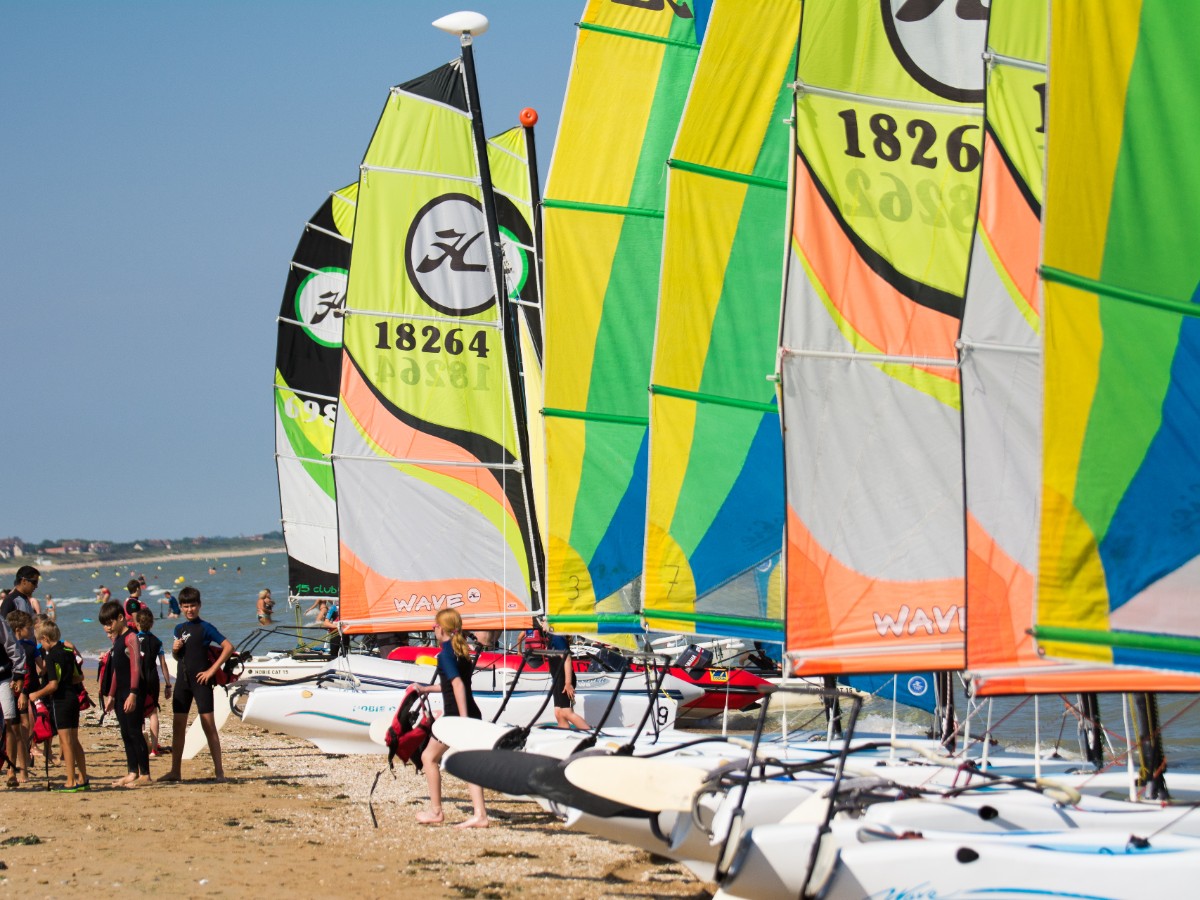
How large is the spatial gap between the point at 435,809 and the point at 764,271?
4695mm

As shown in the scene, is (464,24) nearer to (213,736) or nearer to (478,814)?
(213,736)

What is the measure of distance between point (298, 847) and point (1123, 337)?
642 cm

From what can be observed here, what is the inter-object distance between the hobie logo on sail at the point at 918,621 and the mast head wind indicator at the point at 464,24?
9.14 meters

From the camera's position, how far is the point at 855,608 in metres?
9.57

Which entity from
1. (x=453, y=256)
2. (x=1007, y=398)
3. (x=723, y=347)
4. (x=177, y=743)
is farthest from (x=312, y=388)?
(x=1007, y=398)

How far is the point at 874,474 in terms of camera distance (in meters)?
9.64

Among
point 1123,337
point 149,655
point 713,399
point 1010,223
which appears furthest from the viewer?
point 149,655

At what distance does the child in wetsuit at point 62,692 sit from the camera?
12.3 meters

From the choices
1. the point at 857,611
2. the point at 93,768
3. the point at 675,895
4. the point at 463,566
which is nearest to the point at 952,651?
the point at 857,611

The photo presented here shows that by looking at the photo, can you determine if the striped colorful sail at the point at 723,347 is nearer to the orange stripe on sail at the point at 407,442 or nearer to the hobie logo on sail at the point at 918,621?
the hobie logo on sail at the point at 918,621

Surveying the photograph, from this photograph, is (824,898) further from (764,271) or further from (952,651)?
(764,271)

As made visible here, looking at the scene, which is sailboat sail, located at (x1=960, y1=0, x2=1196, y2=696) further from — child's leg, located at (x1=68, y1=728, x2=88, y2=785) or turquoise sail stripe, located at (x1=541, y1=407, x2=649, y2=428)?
child's leg, located at (x1=68, y1=728, x2=88, y2=785)

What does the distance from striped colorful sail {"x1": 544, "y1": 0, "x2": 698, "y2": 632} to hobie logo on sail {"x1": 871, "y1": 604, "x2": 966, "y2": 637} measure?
4020mm


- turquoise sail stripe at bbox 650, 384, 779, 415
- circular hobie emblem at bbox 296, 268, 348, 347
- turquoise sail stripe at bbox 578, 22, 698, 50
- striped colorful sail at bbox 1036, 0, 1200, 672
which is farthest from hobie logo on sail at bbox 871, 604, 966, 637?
circular hobie emblem at bbox 296, 268, 348, 347
